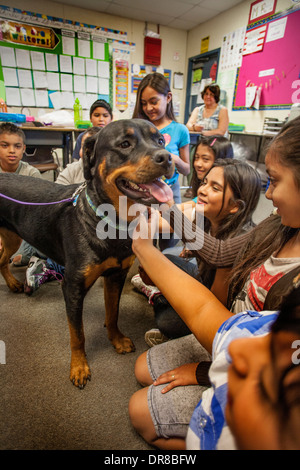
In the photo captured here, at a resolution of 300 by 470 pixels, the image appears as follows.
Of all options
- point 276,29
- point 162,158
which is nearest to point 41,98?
point 276,29

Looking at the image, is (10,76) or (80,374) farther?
(10,76)

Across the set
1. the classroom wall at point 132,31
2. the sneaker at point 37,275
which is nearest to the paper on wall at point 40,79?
the classroom wall at point 132,31

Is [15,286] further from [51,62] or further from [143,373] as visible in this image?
[51,62]

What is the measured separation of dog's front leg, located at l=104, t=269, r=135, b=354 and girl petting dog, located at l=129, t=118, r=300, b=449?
0.26 meters

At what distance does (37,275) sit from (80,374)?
95 cm

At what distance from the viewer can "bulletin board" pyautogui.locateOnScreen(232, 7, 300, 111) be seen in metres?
3.84

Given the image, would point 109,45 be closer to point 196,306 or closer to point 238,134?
point 238,134

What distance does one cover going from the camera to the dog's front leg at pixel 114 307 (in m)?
1.39

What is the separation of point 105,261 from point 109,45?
6041 millimetres

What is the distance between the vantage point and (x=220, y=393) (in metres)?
0.49

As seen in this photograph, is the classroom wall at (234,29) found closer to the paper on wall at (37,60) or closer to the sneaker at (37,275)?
the paper on wall at (37,60)

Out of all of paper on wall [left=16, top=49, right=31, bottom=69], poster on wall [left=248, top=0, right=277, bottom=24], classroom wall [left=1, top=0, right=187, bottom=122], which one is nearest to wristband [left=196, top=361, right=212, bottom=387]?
poster on wall [left=248, top=0, right=277, bottom=24]

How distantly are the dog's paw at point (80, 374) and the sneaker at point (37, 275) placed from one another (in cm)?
82

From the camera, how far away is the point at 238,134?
15.6 ft
